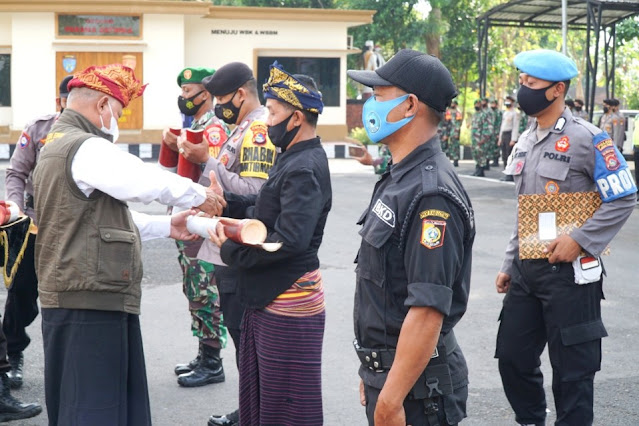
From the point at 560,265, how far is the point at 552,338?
0.35 m

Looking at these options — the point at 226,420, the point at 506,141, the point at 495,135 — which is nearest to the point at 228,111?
the point at 226,420

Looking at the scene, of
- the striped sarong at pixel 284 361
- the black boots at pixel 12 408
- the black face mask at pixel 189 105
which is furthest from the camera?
the black face mask at pixel 189 105

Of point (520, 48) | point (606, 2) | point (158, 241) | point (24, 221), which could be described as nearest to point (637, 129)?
A: point (606, 2)

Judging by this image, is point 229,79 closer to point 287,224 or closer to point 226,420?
point 287,224

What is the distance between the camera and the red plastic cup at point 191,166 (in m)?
4.55

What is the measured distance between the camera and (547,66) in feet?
15.0

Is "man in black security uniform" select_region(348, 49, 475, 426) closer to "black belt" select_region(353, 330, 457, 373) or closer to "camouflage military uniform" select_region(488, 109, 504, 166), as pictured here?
"black belt" select_region(353, 330, 457, 373)

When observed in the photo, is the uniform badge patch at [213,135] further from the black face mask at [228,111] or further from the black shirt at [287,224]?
the black shirt at [287,224]

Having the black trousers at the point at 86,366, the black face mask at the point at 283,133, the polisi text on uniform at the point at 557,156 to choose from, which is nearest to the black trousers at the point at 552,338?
the polisi text on uniform at the point at 557,156

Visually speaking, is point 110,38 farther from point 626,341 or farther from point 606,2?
point 626,341

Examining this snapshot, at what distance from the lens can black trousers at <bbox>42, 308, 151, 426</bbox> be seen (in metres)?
4.07

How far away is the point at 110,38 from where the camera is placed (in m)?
26.3

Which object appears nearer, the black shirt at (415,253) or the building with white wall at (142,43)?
the black shirt at (415,253)

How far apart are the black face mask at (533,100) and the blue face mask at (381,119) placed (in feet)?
5.19
